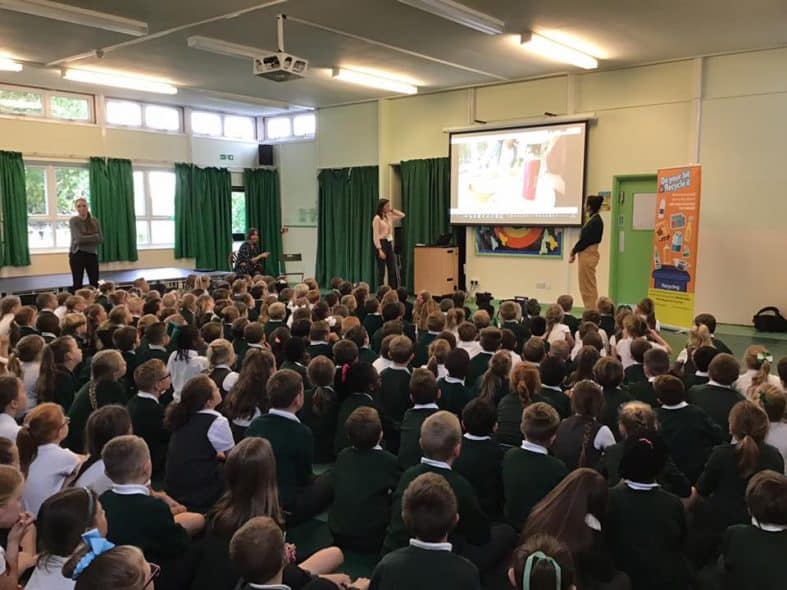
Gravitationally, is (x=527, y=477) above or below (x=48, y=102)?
below

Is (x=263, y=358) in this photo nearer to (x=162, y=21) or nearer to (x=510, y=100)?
(x=162, y=21)

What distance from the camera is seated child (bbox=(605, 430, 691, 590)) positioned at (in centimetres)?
217

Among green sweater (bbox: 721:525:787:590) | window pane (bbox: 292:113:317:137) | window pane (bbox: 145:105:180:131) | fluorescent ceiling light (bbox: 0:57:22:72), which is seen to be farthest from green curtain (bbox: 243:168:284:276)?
green sweater (bbox: 721:525:787:590)

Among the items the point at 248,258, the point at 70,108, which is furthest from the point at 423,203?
the point at 70,108

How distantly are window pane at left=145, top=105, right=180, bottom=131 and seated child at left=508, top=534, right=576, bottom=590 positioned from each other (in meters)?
12.2

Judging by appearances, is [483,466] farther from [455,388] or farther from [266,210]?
[266,210]

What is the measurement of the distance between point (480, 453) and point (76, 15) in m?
5.96

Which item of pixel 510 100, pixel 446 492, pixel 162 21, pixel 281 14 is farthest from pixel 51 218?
pixel 446 492

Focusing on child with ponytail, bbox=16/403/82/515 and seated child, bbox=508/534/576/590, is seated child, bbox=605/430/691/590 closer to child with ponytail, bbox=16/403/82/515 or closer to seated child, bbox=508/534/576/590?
seated child, bbox=508/534/576/590

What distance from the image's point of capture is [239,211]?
1378 cm

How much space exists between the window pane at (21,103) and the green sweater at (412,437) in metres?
10.1

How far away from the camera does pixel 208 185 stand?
42.4 ft

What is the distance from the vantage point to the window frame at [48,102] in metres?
10.3

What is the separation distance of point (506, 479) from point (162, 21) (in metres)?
6.30
